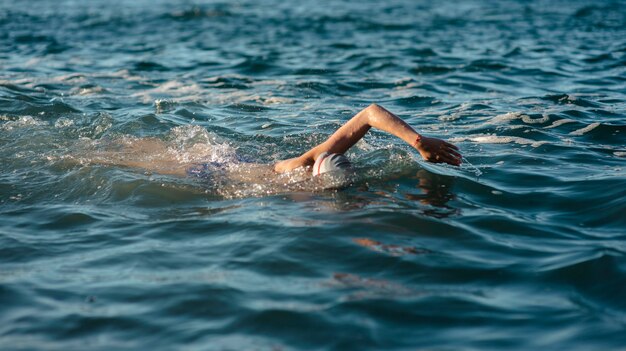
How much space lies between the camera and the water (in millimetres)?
4094

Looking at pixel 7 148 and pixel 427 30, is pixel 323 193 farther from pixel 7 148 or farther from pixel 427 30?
pixel 427 30

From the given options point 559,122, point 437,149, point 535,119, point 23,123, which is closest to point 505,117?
point 535,119

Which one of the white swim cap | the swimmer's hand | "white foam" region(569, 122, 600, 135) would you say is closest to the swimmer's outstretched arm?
the swimmer's hand

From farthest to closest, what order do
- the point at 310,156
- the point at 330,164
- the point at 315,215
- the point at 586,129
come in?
the point at 586,129 → the point at 310,156 → the point at 330,164 → the point at 315,215

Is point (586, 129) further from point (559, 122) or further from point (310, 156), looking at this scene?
point (310, 156)

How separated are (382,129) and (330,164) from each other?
539 millimetres

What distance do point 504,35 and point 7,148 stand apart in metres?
12.3

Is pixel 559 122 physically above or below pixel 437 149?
below

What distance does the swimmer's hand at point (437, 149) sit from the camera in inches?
225

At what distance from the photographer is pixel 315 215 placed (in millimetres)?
5703

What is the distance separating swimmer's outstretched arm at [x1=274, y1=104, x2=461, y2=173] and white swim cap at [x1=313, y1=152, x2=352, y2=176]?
137mm

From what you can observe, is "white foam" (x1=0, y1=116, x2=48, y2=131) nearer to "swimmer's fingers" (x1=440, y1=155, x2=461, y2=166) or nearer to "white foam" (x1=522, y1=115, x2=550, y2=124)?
"swimmer's fingers" (x1=440, y1=155, x2=461, y2=166)

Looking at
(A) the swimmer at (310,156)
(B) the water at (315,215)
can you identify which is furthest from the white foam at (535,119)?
(A) the swimmer at (310,156)

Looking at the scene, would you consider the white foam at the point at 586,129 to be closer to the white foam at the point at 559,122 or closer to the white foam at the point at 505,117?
the white foam at the point at 559,122
